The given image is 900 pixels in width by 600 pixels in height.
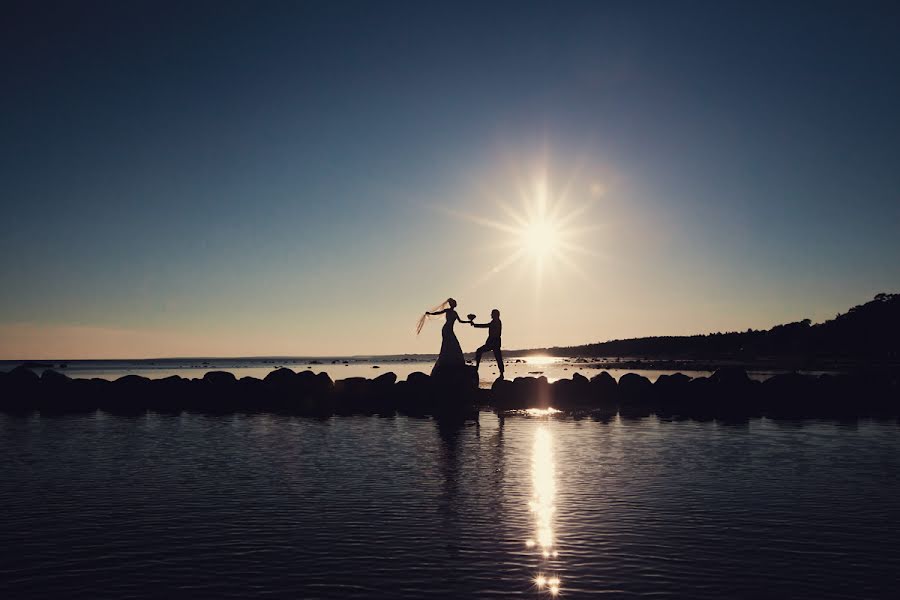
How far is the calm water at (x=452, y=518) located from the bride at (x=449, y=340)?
1188cm

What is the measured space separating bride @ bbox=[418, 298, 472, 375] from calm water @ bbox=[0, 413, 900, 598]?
11882 millimetres

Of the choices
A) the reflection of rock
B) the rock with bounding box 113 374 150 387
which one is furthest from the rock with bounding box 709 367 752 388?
the rock with bounding box 113 374 150 387

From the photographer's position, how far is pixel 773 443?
17.1 meters

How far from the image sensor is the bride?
29.6 m

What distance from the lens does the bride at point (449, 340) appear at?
97.2 ft

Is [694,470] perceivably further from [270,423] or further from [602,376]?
[602,376]

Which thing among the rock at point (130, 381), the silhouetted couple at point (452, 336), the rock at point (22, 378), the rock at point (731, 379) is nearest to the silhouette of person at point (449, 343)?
the silhouetted couple at point (452, 336)

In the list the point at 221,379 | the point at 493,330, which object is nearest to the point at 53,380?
the point at 221,379

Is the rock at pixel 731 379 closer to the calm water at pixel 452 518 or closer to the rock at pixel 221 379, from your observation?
the calm water at pixel 452 518

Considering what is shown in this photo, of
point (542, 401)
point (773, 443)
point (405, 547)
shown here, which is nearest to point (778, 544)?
point (405, 547)

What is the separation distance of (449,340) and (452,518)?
20212 millimetres

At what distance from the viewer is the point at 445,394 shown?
29.5m

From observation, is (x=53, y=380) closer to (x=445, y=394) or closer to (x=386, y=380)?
(x=386, y=380)

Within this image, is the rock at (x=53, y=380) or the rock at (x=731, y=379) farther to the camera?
the rock at (x=53, y=380)
